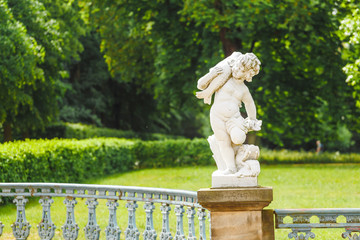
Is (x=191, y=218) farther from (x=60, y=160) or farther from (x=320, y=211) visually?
(x=60, y=160)

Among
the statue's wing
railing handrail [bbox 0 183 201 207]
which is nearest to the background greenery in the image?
railing handrail [bbox 0 183 201 207]

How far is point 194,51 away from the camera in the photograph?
24.9 meters

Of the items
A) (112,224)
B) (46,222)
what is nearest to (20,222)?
(46,222)

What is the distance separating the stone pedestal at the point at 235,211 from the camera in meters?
5.74

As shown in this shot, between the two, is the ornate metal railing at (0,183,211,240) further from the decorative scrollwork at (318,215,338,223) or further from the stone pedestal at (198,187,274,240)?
the decorative scrollwork at (318,215,338,223)

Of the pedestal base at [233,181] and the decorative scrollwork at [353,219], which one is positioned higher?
the pedestal base at [233,181]

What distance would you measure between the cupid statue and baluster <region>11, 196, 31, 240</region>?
139 inches

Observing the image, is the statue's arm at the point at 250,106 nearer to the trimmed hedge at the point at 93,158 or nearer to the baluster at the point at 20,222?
the baluster at the point at 20,222

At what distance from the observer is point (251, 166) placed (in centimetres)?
594

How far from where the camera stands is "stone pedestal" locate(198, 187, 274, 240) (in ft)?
18.8

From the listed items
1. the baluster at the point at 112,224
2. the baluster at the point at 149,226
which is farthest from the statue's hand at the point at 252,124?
the baluster at the point at 112,224

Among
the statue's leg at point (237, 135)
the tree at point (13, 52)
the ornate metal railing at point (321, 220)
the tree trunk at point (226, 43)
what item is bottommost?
the ornate metal railing at point (321, 220)

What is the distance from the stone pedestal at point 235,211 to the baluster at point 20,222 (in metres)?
3.59

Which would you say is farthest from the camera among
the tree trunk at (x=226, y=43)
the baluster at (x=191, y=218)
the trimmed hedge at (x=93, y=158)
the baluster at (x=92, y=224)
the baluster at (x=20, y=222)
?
the tree trunk at (x=226, y=43)
